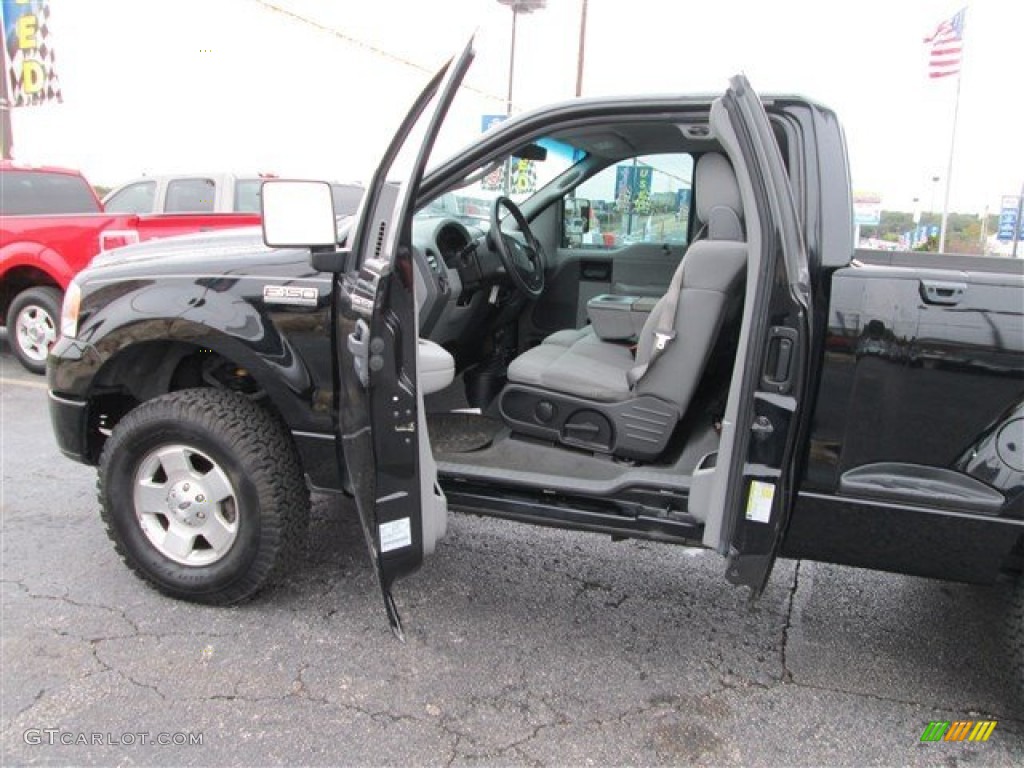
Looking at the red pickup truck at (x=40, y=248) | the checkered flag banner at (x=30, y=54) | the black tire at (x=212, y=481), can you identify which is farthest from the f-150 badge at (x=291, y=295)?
the checkered flag banner at (x=30, y=54)

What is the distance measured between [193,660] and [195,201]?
22.1 feet

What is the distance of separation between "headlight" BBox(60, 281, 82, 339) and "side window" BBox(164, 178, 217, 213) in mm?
5533

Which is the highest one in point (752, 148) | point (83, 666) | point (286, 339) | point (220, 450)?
point (752, 148)

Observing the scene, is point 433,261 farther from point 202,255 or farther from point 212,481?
point 212,481

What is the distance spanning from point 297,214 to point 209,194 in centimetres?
645

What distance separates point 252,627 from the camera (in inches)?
114

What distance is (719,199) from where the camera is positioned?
282 cm

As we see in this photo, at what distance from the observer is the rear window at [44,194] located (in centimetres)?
721

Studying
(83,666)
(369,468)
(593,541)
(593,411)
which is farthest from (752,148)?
(83,666)

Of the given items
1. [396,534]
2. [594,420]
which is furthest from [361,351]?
[594,420]

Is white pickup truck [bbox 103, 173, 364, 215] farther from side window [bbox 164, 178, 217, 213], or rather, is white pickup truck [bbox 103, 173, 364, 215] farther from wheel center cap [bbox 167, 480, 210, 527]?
wheel center cap [bbox 167, 480, 210, 527]

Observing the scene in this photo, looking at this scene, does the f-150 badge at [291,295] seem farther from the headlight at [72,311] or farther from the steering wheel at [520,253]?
the steering wheel at [520,253]

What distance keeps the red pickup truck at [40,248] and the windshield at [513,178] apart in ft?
12.1

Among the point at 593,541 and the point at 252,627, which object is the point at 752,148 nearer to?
the point at 593,541
